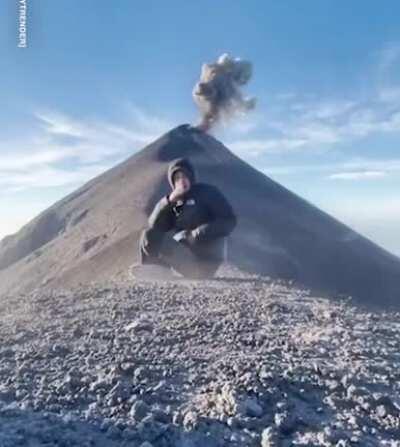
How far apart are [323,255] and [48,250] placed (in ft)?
40.9

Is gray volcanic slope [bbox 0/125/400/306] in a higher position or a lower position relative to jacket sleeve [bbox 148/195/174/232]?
higher

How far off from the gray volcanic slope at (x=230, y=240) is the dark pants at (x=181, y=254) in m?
4.78

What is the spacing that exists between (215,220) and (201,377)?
552 cm

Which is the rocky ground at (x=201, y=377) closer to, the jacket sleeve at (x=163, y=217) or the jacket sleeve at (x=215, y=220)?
the jacket sleeve at (x=215, y=220)

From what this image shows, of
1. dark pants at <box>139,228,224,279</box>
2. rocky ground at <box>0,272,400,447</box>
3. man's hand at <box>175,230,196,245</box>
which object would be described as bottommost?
rocky ground at <box>0,272,400,447</box>

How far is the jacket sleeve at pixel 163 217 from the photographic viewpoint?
1126cm

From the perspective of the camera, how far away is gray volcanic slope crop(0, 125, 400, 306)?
79.9 ft

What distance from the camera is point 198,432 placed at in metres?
4.96

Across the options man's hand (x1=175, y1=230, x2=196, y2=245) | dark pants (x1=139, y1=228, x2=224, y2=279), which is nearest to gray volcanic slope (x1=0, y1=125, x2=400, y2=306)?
dark pants (x1=139, y1=228, x2=224, y2=279)

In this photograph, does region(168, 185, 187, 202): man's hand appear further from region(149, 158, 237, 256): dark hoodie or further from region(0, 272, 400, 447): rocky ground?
region(0, 272, 400, 447): rocky ground

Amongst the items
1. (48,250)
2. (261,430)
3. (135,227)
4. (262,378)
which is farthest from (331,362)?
(48,250)

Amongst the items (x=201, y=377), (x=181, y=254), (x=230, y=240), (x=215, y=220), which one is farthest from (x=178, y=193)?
(x=230, y=240)

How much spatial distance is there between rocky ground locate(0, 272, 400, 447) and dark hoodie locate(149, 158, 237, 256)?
259cm

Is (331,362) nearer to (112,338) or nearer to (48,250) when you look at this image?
(112,338)
